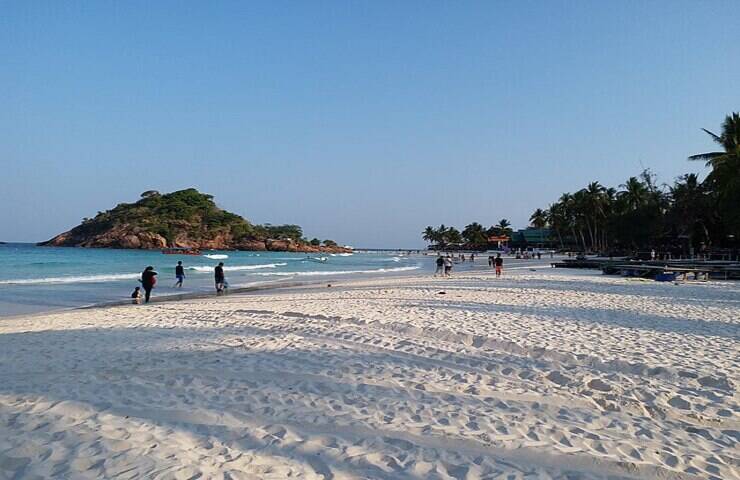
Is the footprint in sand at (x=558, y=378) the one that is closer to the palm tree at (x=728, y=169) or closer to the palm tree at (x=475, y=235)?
the palm tree at (x=728, y=169)

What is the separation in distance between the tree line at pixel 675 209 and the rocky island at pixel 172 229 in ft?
298

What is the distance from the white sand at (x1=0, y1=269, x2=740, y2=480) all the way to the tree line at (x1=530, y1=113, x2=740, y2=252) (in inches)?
1087

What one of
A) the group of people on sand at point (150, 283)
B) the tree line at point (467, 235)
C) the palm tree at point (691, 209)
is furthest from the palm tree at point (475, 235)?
the group of people on sand at point (150, 283)

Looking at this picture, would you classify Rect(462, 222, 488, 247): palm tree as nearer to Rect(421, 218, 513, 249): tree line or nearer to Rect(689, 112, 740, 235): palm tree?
Rect(421, 218, 513, 249): tree line

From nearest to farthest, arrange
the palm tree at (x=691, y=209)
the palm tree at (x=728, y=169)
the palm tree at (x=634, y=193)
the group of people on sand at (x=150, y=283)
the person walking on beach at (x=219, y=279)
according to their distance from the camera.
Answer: the group of people on sand at (x=150, y=283) < the person walking on beach at (x=219, y=279) < the palm tree at (x=728, y=169) < the palm tree at (x=691, y=209) < the palm tree at (x=634, y=193)

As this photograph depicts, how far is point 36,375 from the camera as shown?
22.0 feet

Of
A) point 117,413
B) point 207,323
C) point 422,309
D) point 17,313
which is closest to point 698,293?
point 422,309

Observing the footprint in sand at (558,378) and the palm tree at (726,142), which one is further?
the palm tree at (726,142)

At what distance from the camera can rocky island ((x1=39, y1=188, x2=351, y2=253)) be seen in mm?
122938

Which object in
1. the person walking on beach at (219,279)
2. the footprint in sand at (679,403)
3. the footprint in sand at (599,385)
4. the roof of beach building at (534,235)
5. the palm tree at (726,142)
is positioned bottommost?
the footprint in sand at (679,403)

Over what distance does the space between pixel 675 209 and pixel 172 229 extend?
113 meters

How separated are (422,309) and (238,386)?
25.6 ft

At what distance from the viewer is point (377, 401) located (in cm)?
529

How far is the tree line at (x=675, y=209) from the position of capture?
32562 millimetres
